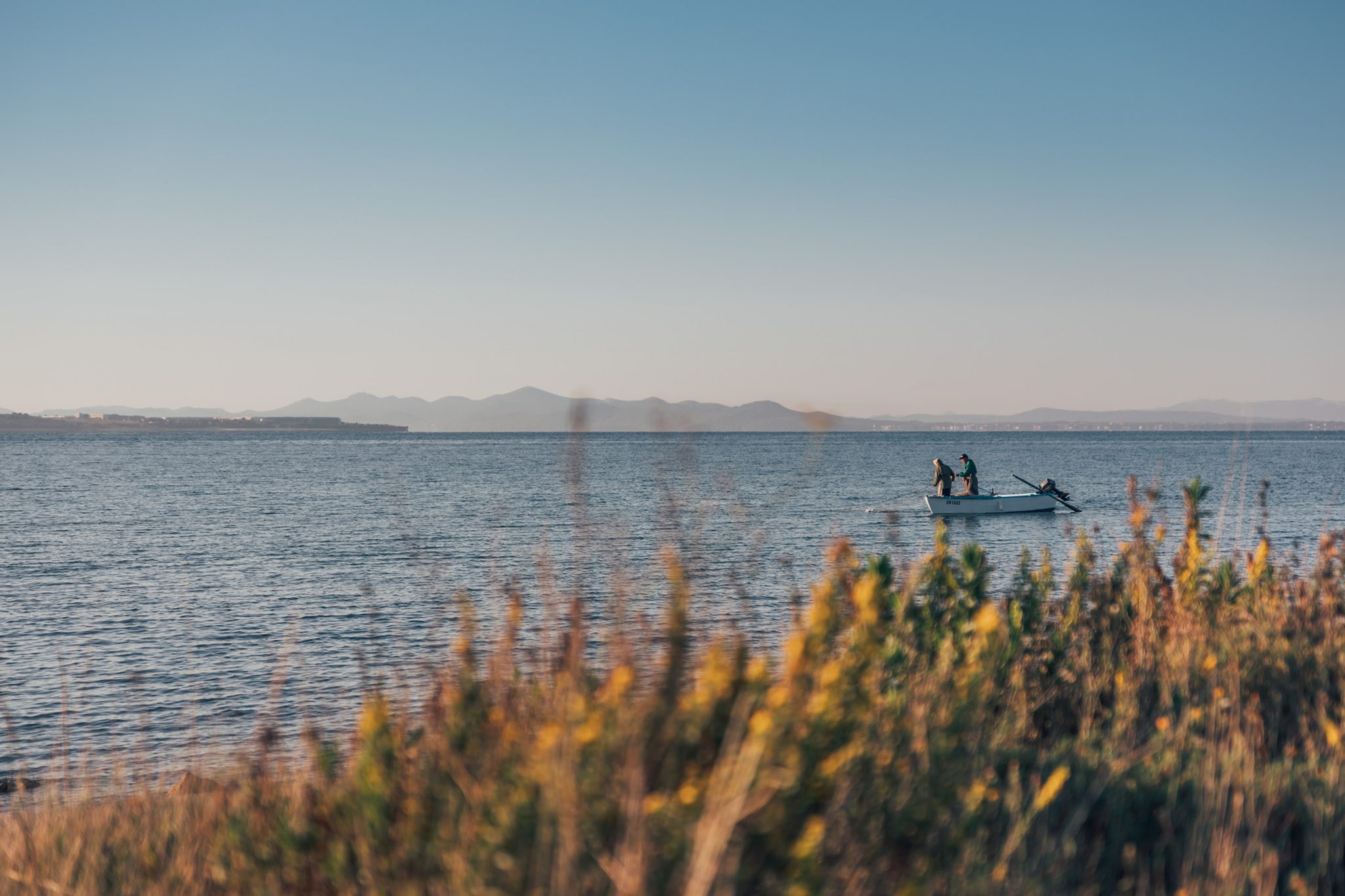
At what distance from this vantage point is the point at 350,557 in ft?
95.8

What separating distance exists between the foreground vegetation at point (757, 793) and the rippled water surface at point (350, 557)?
0.49m

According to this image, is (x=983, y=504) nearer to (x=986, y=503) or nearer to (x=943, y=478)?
(x=986, y=503)

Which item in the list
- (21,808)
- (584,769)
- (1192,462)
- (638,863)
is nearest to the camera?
(638,863)

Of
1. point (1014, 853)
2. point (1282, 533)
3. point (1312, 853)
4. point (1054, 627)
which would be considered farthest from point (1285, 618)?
point (1282, 533)

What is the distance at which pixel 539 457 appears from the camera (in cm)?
12031

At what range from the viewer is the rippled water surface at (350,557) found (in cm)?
728

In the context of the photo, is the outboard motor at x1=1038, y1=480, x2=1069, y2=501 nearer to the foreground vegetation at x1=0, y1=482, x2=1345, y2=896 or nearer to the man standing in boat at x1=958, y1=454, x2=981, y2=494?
the man standing in boat at x1=958, y1=454, x2=981, y2=494

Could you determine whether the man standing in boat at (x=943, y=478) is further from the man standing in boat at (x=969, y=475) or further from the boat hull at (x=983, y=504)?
the man standing in boat at (x=969, y=475)

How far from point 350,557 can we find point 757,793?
28505mm

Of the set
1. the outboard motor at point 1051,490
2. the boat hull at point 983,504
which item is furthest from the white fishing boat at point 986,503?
the outboard motor at point 1051,490

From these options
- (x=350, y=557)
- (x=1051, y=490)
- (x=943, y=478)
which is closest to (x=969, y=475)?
(x=943, y=478)

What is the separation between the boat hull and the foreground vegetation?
111 ft

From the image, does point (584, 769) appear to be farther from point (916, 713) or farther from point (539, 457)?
point (539, 457)

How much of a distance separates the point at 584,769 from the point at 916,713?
1349 mm
